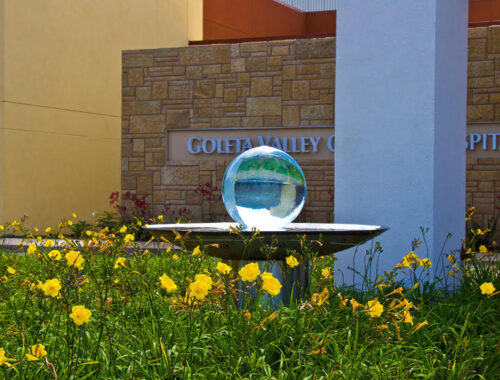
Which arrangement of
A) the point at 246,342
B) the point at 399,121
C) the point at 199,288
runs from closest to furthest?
the point at 199,288
the point at 246,342
the point at 399,121

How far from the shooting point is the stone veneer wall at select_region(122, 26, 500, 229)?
11156 millimetres

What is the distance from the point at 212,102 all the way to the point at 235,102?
0.44 metres

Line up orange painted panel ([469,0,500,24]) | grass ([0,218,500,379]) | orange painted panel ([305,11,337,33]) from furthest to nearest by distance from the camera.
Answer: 1. orange painted panel ([305,11,337,33])
2. orange painted panel ([469,0,500,24])
3. grass ([0,218,500,379])

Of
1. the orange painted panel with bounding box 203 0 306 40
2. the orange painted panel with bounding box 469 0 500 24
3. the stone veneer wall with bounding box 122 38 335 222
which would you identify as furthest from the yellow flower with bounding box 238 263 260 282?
the orange painted panel with bounding box 469 0 500 24

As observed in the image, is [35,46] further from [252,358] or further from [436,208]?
[252,358]

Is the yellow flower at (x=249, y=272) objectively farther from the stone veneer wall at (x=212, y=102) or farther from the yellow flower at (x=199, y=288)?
the stone veneer wall at (x=212, y=102)

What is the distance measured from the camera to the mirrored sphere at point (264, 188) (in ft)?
14.9

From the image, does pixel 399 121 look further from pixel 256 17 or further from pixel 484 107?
pixel 256 17

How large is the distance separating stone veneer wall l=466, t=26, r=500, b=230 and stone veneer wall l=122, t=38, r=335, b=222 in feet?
7.42

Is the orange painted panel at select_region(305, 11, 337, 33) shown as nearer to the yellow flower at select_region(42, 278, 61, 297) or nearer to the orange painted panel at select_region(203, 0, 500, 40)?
the orange painted panel at select_region(203, 0, 500, 40)

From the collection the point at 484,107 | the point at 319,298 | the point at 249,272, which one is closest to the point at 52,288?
the point at 249,272

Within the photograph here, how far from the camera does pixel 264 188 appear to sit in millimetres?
4531

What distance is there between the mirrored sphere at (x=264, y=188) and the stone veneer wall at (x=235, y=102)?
23.8ft

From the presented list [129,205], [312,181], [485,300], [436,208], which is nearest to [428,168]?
[436,208]
